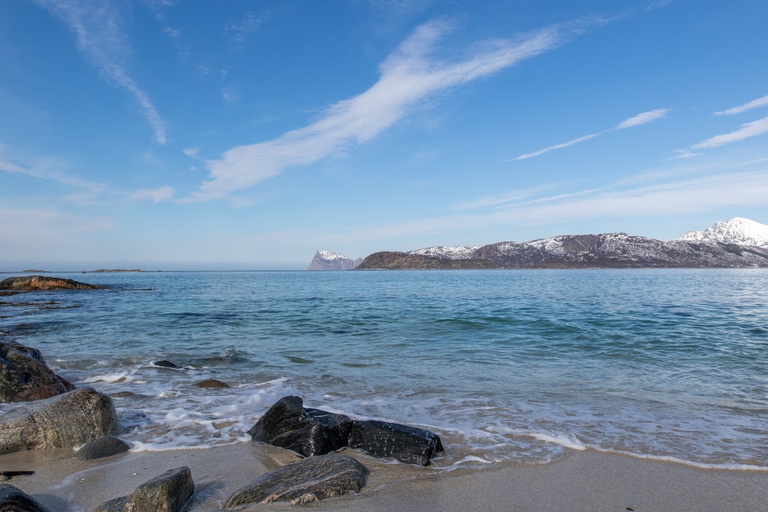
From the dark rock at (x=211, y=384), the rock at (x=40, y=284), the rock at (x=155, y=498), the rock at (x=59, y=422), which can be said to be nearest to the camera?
the rock at (x=155, y=498)

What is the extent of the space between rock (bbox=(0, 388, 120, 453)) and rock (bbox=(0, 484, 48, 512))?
8.02 feet

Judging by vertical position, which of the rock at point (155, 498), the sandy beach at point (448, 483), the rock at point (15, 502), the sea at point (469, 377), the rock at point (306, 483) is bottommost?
the sea at point (469, 377)

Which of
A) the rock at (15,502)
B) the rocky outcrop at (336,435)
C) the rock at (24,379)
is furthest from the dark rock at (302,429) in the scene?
the rock at (24,379)

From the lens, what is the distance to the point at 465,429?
6.87 metres

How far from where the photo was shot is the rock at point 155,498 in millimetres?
4027

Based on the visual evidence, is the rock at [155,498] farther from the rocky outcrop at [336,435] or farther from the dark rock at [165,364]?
the dark rock at [165,364]

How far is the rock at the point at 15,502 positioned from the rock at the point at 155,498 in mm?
524

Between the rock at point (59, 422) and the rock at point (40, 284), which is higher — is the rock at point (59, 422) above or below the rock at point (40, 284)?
below

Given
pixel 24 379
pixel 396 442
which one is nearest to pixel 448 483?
pixel 396 442

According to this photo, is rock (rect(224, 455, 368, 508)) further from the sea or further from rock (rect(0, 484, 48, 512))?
rock (rect(0, 484, 48, 512))

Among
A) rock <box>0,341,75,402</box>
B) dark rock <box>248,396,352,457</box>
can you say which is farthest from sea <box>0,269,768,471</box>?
rock <box>0,341,75,402</box>

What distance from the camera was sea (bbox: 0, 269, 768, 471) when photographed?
6.48 metres

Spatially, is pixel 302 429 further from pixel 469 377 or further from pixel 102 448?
pixel 469 377

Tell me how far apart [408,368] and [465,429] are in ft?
15.8
